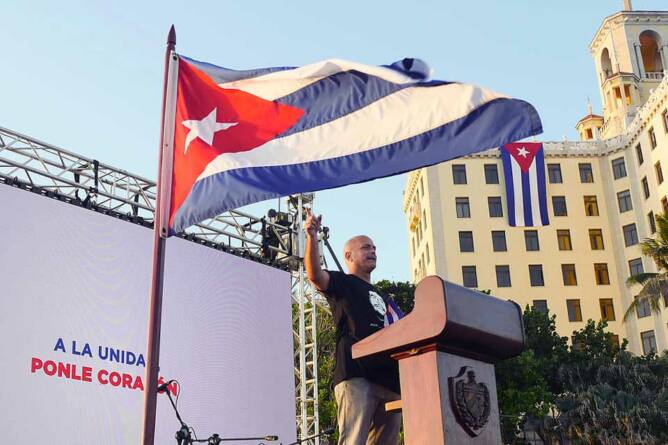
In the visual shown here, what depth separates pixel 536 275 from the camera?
Result: 147 ft

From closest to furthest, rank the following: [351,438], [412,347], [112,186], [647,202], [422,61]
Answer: [412,347], [351,438], [422,61], [112,186], [647,202]

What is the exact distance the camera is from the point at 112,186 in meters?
13.3

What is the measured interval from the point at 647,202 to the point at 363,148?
4294cm

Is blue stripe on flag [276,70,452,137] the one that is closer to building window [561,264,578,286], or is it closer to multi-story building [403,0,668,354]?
multi-story building [403,0,668,354]

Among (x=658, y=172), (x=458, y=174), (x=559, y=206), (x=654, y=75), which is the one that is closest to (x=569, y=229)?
(x=559, y=206)

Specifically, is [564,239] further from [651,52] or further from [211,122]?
[211,122]

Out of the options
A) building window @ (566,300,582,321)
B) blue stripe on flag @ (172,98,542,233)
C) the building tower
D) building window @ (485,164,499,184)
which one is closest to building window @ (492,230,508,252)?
building window @ (485,164,499,184)

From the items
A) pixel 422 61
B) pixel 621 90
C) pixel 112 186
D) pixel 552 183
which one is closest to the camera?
pixel 422 61

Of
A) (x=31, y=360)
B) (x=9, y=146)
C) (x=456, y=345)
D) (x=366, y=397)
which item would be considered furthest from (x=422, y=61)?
(x=9, y=146)

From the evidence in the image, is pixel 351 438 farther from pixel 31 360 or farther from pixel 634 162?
pixel 634 162

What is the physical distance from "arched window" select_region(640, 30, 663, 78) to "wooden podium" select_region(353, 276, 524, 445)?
2192 inches

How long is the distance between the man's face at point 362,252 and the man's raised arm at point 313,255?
17cm

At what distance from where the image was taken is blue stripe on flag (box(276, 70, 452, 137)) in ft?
15.0

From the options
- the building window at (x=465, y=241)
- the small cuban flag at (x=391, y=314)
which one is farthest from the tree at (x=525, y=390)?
the small cuban flag at (x=391, y=314)
